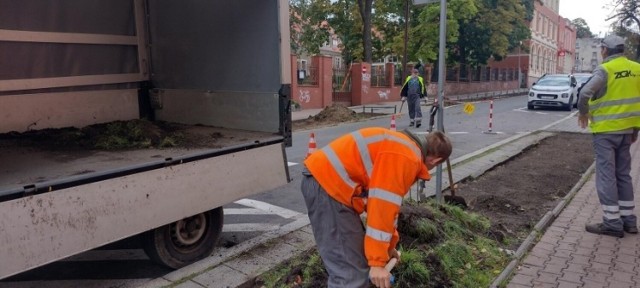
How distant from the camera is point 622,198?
15.7 ft

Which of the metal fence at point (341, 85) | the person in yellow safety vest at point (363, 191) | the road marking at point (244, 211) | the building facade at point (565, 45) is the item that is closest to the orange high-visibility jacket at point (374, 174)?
the person in yellow safety vest at point (363, 191)

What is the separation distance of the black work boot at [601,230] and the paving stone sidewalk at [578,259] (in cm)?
5

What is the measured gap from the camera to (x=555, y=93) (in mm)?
21094

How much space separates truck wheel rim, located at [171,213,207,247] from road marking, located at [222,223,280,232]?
0.92 meters

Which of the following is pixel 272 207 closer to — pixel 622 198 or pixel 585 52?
pixel 622 198

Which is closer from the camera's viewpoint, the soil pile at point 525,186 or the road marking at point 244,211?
the soil pile at point 525,186

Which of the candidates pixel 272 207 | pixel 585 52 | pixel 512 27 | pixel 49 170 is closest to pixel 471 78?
pixel 512 27

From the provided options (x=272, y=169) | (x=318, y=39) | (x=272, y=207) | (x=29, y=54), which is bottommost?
(x=272, y=207)

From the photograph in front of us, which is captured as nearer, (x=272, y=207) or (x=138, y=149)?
(x=138, y=149)

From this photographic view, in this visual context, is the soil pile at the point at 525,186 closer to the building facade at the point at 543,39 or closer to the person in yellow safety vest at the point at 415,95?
the person in yellow safety vest at the point at 415,95

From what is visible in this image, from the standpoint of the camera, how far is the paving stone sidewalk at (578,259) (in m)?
3.76

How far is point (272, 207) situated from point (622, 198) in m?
3.77

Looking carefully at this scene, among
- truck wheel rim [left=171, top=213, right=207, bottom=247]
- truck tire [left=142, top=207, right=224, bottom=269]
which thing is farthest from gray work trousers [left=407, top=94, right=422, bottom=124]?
truck wheel rim [left=171, top=213, right=207, bottom=247]

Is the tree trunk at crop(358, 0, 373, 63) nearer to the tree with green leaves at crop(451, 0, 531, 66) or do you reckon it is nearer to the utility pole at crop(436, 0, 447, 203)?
the tree with green leaves at crop(451, 0, 531, 66)
